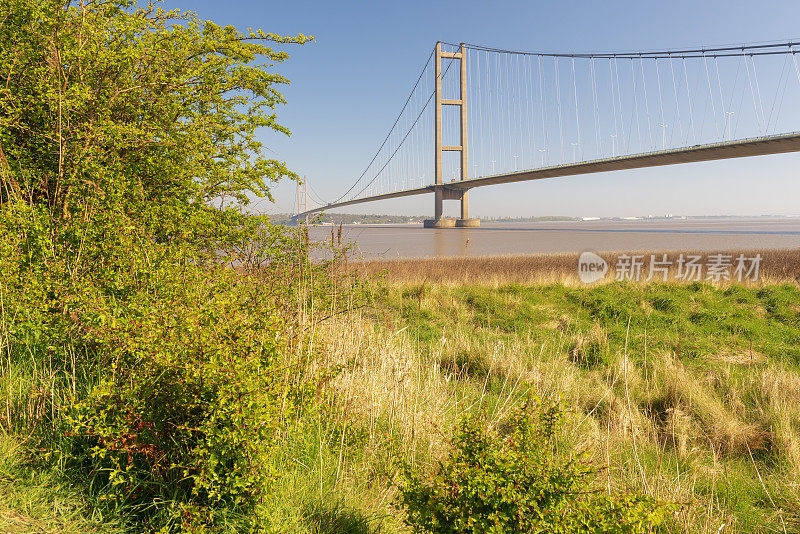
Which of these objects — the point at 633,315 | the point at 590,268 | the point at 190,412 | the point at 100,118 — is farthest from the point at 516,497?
the point at 590,268

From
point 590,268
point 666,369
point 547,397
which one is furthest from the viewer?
point 590,268

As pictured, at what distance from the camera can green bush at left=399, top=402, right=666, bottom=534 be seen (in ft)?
4.96

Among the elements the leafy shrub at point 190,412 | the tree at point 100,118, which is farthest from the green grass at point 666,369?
the tree at point 100,118

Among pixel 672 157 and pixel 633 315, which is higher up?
pixel 672 157

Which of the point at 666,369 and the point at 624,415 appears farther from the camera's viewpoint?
the point at 666,369

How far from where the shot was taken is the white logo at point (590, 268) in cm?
1211

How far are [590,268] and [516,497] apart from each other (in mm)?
14582

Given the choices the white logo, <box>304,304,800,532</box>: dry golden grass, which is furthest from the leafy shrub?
the white logo

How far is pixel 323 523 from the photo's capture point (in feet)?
6.77

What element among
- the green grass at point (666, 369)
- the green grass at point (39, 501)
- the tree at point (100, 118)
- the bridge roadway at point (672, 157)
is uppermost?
the bridge roadway at point (672, 157)

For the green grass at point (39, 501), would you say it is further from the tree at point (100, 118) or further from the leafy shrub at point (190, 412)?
the tree at point (100, 118)

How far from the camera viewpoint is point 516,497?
152 cm

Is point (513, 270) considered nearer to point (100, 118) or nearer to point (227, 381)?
point (100, 118)

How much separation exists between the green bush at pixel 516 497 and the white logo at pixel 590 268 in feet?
34.3
